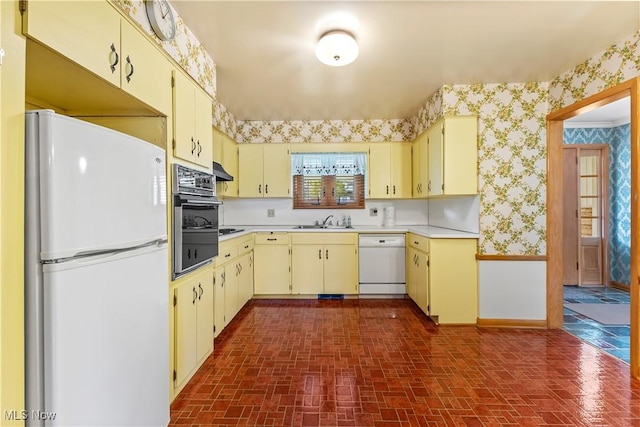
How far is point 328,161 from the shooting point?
4.34 m

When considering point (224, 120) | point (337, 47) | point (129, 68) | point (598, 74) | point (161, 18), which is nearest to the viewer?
point (129, 68)

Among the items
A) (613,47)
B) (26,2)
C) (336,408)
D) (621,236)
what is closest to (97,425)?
(336,408)

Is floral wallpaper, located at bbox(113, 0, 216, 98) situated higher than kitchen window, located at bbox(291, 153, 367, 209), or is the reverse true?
floral wallpaper, located at bbox(113, 0, 216, 98)

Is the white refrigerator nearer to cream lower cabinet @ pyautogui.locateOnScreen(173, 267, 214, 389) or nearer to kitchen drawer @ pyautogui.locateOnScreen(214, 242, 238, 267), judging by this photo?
cream lower cabinet @ pyautogui.locateOnScreen(173, 267, 214, 389)

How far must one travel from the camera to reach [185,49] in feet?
6.73

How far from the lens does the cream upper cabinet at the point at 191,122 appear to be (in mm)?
1882

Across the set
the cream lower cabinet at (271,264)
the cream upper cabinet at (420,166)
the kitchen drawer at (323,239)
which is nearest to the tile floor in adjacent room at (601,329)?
the cream upper cabinet at (420,166)

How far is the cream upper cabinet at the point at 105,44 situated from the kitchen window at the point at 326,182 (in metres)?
2.68

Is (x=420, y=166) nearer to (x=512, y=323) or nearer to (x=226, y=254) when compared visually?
(x=512, y=323)

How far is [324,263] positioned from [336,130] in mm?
1914

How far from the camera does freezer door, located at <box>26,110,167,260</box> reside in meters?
0.92

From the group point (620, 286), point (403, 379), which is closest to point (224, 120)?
point (403, 379)

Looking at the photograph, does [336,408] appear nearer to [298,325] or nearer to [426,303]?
[298,325]

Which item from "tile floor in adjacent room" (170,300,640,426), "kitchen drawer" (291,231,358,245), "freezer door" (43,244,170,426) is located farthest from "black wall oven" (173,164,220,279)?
"kitchen drawer" (291,231,358,245)
